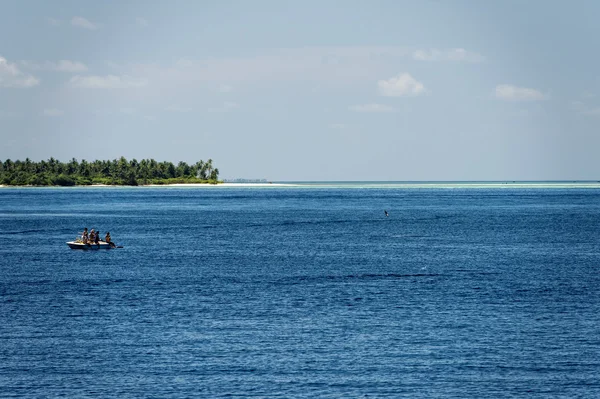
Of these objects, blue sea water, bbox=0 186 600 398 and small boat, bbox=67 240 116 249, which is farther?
small boat, bbox=67 240 116 249

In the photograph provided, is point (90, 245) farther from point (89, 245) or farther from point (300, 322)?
point (300, 322)

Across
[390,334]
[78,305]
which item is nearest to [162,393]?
[390,334]

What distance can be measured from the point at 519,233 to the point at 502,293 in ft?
233

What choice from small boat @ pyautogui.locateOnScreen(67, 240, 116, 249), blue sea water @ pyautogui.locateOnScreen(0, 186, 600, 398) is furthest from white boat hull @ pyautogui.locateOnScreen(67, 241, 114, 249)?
blue sea water @ pyautogui.locateOnScreen(0, 186, 600, 398)

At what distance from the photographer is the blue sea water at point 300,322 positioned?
41.5 meters

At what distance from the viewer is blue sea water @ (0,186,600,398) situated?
41469 mm

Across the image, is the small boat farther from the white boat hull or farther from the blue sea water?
the blue sea water

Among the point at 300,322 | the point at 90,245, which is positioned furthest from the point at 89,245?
the point at 300,322

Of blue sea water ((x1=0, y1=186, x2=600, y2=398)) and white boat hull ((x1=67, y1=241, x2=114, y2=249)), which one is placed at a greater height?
white boat hull ((x1=67, y1=241, x2=114, y2=249))

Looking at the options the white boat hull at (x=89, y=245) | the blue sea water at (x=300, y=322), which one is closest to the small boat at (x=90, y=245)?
the white boat hull at (x=89, y=245)

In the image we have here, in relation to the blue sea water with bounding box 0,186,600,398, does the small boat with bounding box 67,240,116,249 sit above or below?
above

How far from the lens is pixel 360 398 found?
1534 inches

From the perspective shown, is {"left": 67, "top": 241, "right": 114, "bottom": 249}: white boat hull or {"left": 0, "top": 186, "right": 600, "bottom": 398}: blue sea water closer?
{"left": 0, "top": 186, "right": 600, "bottom": 398}: blue sea water

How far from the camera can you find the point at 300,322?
54.6 metres
